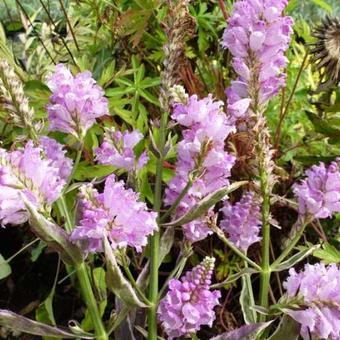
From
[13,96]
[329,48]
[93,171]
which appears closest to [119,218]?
[13,96]

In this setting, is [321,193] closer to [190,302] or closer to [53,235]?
[190,302]

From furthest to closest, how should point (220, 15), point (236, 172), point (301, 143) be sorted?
1. point (220, 15)
2. point (301, 143)
3. point (236, 172)

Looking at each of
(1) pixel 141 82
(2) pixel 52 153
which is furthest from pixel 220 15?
(2) pixel 52 153

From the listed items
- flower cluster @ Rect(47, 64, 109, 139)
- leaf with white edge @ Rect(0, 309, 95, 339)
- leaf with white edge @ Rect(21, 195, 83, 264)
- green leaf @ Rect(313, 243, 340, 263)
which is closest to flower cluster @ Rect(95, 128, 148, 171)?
flower cluster @ Rect(47, 64, 109, 139)

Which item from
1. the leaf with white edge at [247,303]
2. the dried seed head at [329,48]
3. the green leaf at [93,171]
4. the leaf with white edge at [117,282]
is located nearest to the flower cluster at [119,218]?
the leaf with white edge at [117,282]

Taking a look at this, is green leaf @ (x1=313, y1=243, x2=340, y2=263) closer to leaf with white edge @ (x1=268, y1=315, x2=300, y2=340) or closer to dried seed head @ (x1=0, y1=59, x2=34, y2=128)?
leaf with white edge @ (x1=268, y1=315, x2=300, y2=340)

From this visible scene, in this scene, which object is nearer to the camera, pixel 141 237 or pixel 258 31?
pixel 141 237

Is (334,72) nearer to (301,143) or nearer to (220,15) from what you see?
(301,143)
